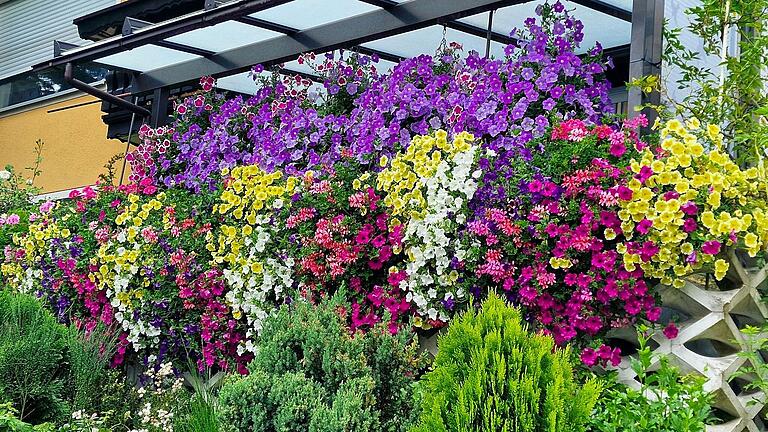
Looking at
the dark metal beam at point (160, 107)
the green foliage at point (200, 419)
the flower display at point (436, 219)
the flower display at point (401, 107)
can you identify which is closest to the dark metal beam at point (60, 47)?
the dark metal beam at point (160, 107)

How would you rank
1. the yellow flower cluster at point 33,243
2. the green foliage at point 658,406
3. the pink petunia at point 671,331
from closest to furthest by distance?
1. the green foliage at point 658,406
2. the pink petunia at point 671,331
3. the yellow flower cluster at point 33,243

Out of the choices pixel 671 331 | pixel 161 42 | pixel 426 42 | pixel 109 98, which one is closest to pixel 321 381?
pixel 671 331

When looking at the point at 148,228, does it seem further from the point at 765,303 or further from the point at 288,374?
the point at 765,303

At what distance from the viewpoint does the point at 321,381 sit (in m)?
4.01

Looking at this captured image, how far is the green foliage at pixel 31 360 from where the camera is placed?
5000 millimetres

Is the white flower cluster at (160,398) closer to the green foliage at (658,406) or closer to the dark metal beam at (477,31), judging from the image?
the green foliage at (658,406)

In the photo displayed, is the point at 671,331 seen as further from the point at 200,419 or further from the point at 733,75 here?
the point at 200,419

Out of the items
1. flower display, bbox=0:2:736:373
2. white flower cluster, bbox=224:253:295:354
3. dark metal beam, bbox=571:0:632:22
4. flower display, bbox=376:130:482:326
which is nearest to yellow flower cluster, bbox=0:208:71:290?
flower display, bbox=0:2:736:373

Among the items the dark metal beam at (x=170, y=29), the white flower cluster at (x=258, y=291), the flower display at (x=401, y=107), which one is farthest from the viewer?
the dark metal beam at (x=170, y=29)

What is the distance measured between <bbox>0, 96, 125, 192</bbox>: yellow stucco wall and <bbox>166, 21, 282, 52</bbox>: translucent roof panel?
12.0ft

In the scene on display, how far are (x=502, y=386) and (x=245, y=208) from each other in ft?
9.53

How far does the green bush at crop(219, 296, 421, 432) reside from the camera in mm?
3723

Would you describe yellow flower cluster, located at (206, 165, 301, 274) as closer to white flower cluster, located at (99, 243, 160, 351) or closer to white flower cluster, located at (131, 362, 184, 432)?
white flower cluster, located at (99, 243, 160, 351)

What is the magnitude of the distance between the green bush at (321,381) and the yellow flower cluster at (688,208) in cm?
121
